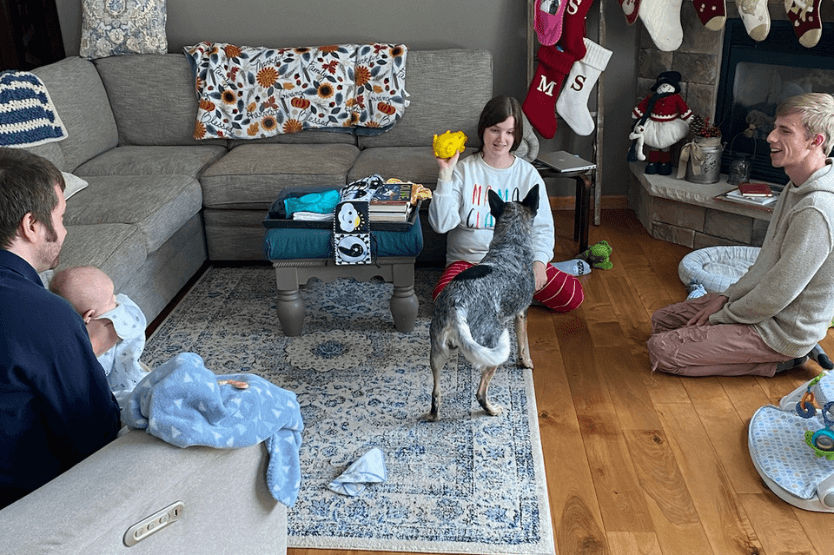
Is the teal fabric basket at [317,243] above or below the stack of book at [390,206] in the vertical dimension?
below

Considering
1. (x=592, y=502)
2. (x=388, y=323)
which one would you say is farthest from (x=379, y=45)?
(x=592, y=502)

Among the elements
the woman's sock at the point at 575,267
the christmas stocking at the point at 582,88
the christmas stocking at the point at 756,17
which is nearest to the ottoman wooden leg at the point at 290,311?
the woman's sock at the point at 575,267

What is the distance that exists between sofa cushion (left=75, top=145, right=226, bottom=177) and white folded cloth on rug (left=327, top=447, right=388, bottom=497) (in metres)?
1.86

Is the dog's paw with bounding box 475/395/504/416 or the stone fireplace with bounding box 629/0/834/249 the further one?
the stone fireplace with bounding box 629/0/834/249

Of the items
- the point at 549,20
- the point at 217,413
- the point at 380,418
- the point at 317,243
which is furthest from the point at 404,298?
the point at 549,20

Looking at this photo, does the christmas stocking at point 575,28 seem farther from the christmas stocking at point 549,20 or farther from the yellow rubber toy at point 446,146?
the yellow rubber toy at point 446,146

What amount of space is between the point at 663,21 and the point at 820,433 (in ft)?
7.81

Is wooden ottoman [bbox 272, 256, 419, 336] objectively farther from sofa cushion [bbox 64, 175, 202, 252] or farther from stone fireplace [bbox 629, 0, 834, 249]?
stone fireplace [bbox 629, 0, 834, 249]

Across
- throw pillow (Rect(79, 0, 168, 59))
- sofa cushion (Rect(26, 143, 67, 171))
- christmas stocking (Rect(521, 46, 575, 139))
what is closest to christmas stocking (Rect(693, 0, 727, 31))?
christmas stocking (Rect(521, 46, 575, 139))

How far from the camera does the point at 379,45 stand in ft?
13.0

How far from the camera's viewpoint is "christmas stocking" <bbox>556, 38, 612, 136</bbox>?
13.0ft

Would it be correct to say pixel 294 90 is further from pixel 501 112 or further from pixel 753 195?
pixel 753 195

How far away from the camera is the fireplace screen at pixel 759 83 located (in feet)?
12.0

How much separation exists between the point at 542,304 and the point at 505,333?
1125 mm
